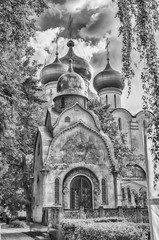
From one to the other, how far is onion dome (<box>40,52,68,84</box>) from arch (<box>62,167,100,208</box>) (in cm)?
1738

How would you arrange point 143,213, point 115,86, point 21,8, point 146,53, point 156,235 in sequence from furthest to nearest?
point 115,86 < point 143,213 < point 21,8 < point 146,53 < point 156,235

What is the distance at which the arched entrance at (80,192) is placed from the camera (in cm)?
1719

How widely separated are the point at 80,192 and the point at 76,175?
1.02 meters

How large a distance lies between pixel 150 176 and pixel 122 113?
24878mm

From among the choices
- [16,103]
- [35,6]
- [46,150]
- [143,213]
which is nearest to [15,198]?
[46,150]

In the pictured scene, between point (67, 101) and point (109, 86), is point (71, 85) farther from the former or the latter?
point (109, 86)

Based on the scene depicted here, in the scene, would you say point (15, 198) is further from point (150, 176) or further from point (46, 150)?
point (150, 176)

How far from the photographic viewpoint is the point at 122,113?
2972 centimetres

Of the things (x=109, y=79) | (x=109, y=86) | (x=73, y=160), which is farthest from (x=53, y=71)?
(x=73, y=160)

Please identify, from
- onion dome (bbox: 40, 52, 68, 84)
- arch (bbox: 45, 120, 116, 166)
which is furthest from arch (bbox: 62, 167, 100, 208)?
onion dome (bbox: 40, 52, 68, 84)

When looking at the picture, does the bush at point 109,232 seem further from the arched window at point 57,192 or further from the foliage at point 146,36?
the arched window at point 57,192

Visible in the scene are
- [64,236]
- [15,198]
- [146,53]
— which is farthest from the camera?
[15,198]

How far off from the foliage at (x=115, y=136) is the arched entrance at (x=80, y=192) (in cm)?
348

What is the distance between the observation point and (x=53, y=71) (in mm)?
33406
